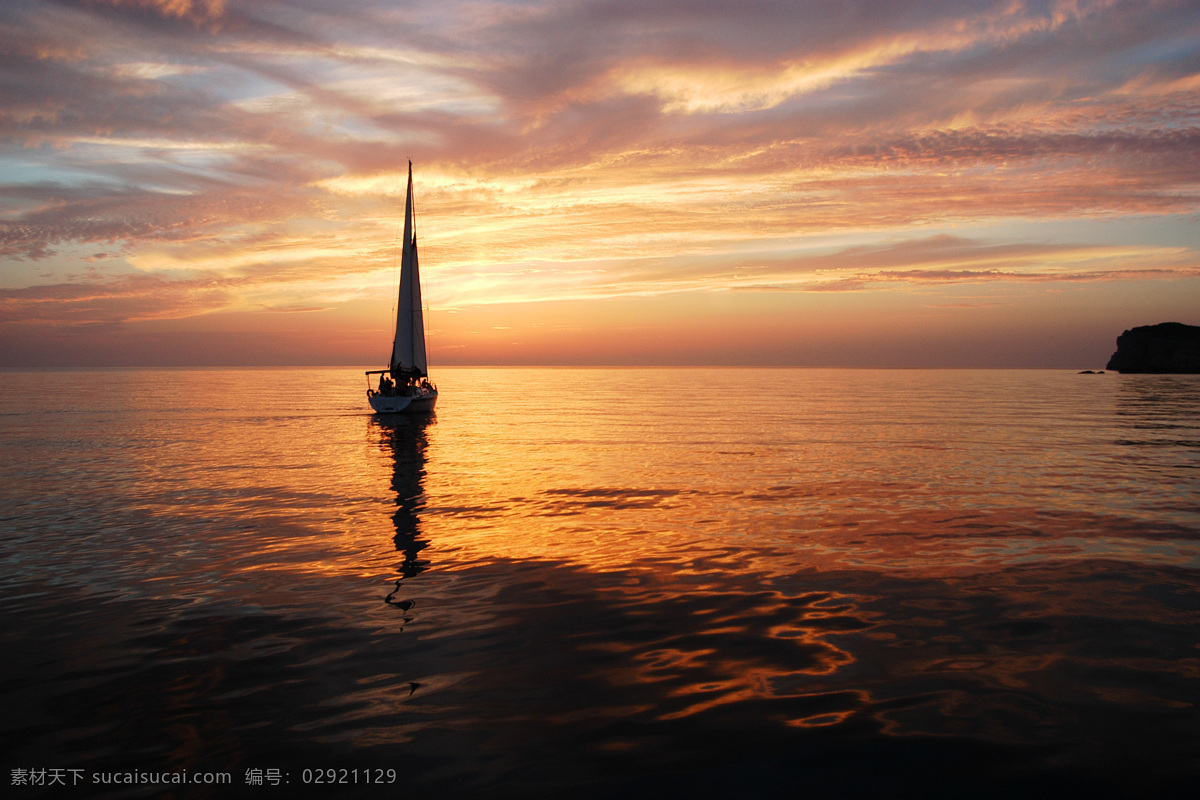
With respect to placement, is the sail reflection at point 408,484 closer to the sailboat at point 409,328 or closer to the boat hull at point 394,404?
the boat hull at point 394,404

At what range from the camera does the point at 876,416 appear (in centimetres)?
5288

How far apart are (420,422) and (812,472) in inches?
1522

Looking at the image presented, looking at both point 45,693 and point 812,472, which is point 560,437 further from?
point 45,693

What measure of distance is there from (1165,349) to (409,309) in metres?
223

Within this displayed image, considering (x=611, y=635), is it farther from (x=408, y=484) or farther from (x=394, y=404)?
(x=394, y=404)

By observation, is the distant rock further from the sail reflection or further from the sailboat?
the sail reflection

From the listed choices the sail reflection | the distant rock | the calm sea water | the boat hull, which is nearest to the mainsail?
the boat hull

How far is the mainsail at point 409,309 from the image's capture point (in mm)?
63219

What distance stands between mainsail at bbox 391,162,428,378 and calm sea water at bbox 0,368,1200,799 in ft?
133

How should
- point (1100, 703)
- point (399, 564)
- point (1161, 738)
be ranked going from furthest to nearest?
1. point (399, 564)
2. point (1100, 703)
3. point (1161, 738)

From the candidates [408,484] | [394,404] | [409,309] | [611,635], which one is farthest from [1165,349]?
[611,635]

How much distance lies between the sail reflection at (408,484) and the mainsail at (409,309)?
11.5 metres

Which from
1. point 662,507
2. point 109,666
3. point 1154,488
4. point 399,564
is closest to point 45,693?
point 109,666

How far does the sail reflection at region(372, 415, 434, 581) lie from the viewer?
1446cm
